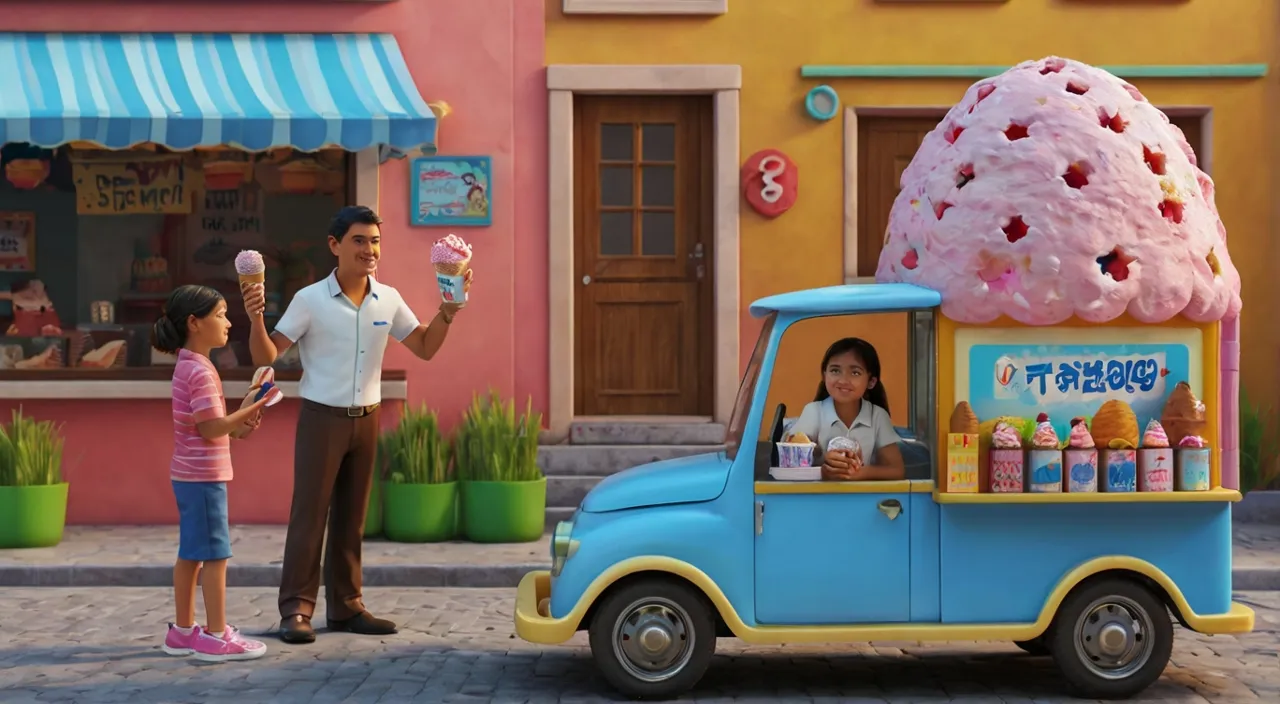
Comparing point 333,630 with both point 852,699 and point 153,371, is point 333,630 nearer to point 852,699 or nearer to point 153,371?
point 852,699

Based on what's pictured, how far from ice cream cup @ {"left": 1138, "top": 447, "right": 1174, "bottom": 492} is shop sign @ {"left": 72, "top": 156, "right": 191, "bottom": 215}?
7976 mm

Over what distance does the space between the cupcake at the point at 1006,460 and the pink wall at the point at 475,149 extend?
619 centimetres

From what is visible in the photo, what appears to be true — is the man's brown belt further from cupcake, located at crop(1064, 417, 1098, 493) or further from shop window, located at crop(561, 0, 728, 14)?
shop window, located at crop(561, 0, 728, 14)

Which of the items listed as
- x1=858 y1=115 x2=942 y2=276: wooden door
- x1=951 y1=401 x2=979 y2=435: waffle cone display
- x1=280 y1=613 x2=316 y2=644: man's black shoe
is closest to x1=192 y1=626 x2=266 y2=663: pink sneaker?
x1=280 y1=613 x2=316 y2=644: man's black shoe

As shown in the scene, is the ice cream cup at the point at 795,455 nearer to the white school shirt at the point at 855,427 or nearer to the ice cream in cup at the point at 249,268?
the white school shirt at the point at 855,427

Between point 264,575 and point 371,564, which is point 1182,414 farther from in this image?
point 264,575

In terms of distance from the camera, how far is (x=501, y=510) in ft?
34.3

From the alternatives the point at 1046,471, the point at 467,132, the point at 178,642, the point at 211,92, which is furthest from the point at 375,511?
the point at 1046,471

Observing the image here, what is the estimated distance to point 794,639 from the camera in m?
6.14

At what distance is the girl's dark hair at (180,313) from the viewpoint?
6992 mm

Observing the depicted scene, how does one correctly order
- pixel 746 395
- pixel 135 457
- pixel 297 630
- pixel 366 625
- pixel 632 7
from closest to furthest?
pixel 746 395 < pixel 297 630 < pixel 366 625 < pixel 135 457 < pixel 632 7

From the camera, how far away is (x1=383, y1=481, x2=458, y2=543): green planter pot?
10.5m

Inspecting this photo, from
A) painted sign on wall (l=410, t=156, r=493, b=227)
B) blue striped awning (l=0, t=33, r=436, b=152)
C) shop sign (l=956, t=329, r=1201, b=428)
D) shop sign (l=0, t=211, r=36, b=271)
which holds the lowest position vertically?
shop sign (l=956, t=329, r=1201, b=428)

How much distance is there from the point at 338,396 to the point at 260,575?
2428mm
